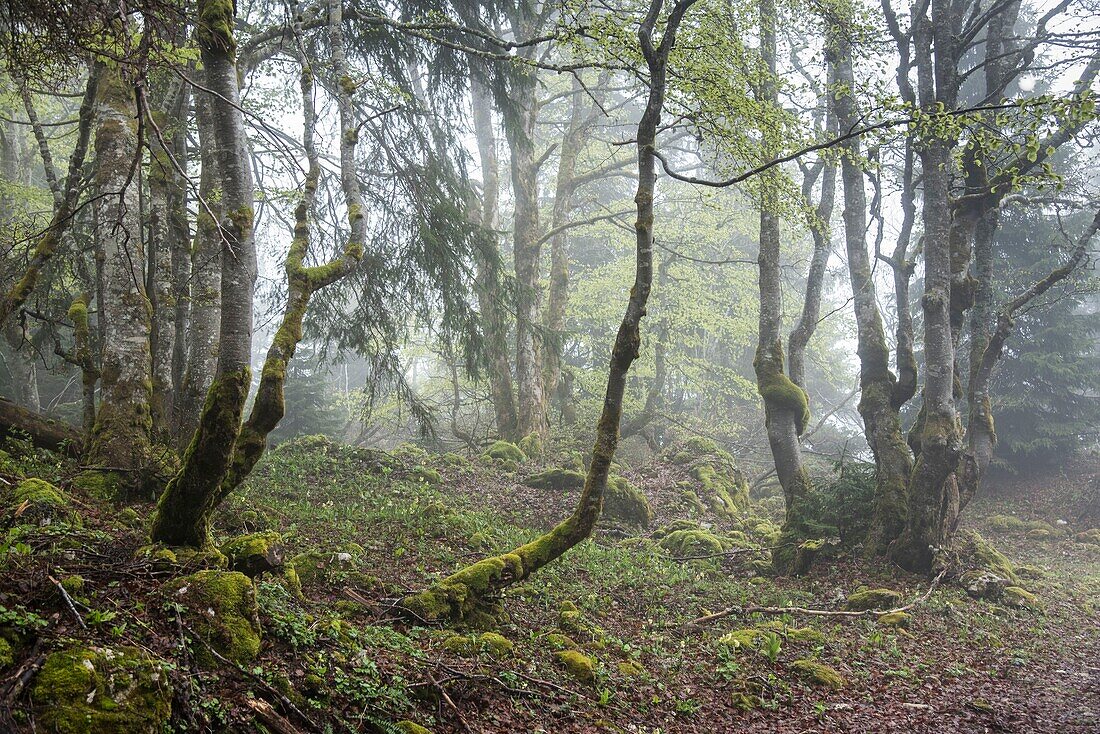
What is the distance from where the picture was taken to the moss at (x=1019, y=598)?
880 cm

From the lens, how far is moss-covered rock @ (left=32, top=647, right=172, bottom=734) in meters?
2.40

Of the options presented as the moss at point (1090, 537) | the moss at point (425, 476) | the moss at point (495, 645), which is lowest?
the moss at point (1090, 537)

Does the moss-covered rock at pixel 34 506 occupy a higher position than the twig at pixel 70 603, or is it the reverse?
the moss-covered rock at pixel 34 506

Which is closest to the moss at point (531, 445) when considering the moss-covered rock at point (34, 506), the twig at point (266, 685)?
the moss-covered rock at point (34, 506)

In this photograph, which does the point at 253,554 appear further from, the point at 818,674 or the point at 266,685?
the point at 818,674

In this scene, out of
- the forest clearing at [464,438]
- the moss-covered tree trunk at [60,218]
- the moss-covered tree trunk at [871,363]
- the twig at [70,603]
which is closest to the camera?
the twig at [70,603]

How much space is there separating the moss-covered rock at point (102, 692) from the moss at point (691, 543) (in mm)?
8888

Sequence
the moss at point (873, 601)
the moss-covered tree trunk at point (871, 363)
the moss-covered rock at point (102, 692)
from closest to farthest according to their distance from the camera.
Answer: the moss-covered rock at point (102, 692), the moss at point (873, 601), the moss-covered tree trunk at point (871, 363)

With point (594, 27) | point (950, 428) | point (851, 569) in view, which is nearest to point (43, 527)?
point (594, 27)

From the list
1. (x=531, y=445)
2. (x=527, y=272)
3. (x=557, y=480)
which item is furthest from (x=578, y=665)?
(x=527, y=272)

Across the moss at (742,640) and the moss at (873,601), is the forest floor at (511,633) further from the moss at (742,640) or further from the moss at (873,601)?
the moss at (873,601)

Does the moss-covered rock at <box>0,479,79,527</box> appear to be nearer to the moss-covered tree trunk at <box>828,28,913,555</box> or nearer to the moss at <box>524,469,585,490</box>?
the moss at <box>524,469,585,490</box>

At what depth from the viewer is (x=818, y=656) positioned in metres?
6.60

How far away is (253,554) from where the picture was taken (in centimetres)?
478
